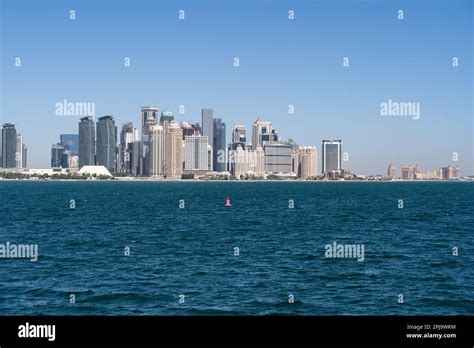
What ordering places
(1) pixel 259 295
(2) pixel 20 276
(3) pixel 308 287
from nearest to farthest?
(1) pixel 259 295
(3) pixel 308 287
(2) pixel 20 276

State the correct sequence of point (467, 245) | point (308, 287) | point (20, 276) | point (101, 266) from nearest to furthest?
point (308, 287) → point (20, 276) → point (101, 266) → point (467, 245)

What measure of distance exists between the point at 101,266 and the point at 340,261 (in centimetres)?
1706

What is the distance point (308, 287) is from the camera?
30875 millimetres

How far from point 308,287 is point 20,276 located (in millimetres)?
17731

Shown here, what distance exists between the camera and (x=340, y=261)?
1587 inches

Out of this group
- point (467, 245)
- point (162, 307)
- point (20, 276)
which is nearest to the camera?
point (162, 307)
